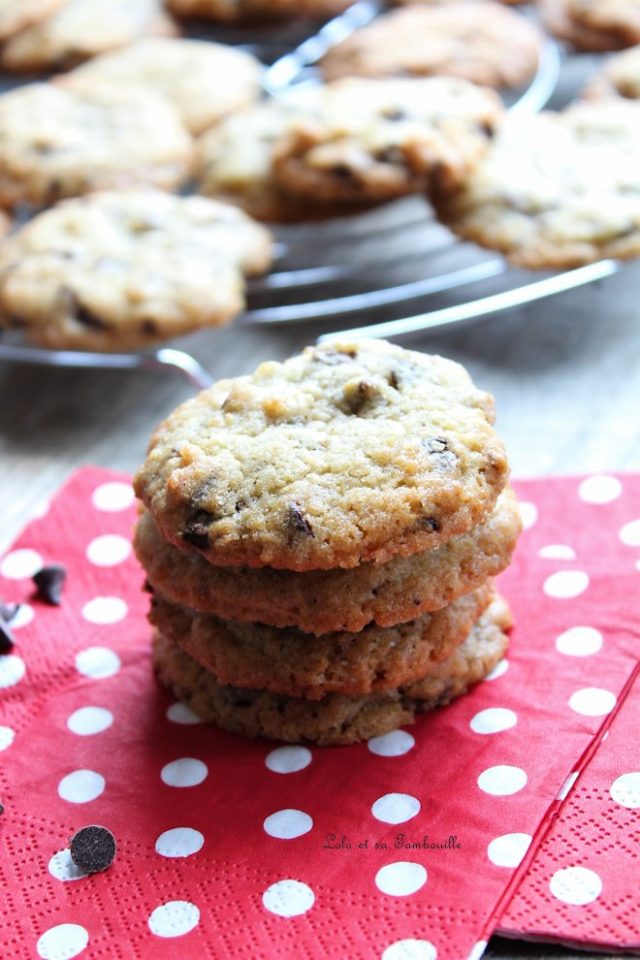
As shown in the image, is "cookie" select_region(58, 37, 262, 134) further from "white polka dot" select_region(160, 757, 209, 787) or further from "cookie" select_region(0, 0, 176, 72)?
"white polka dot" select_region(160, 757, 209, 787)

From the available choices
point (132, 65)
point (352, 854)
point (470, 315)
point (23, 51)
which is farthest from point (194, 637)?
point (23, 51)

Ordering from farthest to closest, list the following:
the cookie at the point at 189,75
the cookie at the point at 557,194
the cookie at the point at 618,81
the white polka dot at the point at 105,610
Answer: the cookie at the point at 189,75 < the cookie at the point at 618,81 < the cookie at the point at 557,194 < the white polka dot at the point at 105,610

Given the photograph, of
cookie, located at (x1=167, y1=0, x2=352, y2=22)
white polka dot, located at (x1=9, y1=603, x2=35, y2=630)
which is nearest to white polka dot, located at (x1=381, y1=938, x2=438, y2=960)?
white polka dot, located at (x1=9, y1=603, x2=35, y2=630)

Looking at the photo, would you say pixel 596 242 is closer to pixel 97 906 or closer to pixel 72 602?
pixel 72 602

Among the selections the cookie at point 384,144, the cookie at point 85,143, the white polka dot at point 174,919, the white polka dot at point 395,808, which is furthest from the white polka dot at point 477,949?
the cookie at point 85,143

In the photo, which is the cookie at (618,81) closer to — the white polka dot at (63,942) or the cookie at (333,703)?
the cookie at (333,703)
